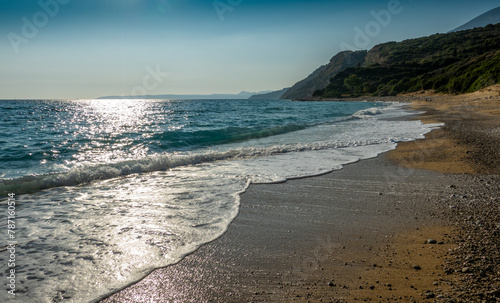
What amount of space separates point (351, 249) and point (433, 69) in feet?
322

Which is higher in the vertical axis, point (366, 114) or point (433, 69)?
point (433, 69)

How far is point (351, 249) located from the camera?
3381 millimetres

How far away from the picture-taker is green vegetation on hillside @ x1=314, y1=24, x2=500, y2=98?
47.3 m

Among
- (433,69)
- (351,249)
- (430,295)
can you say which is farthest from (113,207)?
(433,69)

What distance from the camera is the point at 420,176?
651cm

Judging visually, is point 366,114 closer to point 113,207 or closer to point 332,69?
point 113,207

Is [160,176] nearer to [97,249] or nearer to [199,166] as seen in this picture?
[199,166]

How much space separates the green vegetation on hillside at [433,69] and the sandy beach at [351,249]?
44749mm

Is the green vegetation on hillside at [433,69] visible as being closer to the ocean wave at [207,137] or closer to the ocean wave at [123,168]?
the ocean wave at [207,137]

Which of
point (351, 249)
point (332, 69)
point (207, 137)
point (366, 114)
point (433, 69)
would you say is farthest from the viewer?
point (332, 69)

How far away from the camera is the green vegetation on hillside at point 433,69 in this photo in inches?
1863

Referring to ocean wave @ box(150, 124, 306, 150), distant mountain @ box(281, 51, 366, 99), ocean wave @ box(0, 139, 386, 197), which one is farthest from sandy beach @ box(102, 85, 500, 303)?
distant mountain @ box(281, 51, 366, 99)

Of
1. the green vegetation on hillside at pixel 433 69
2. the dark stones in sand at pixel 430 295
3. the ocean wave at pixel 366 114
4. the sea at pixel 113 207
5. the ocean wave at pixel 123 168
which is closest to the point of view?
the dark stones in sand at pixel 430 295

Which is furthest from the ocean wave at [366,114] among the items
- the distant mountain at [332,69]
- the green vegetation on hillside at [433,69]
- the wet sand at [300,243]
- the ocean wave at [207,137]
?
the distant mountain at [332,69]
